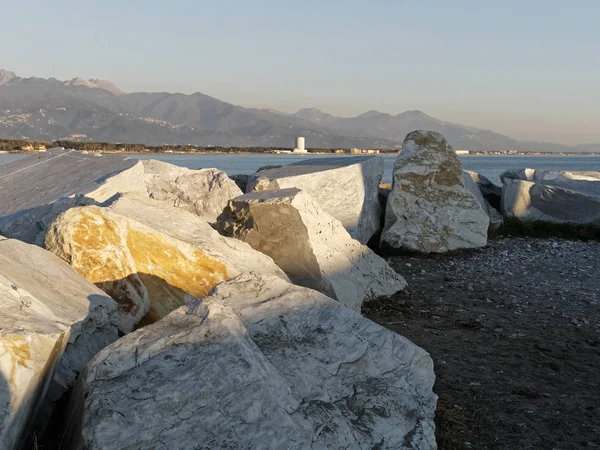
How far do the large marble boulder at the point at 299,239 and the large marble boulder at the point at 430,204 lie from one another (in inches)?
129

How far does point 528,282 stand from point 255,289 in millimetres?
5055

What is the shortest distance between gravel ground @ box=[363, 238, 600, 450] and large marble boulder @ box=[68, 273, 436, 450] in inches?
22.9

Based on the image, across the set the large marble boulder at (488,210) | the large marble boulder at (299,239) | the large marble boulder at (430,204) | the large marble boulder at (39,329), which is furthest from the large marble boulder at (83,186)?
the large marble boulder at (488,210)

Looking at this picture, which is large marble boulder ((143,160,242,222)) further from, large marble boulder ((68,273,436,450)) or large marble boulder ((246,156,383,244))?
large marble boulder ((68,273,436,450))

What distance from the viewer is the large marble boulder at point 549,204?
11.1 m

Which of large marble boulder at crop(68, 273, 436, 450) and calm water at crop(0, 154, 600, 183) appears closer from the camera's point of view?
large marble boulder at crop(68, 273, 436, 450)

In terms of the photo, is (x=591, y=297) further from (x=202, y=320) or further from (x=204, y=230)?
(x=202, y=320)

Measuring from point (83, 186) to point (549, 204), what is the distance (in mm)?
8542

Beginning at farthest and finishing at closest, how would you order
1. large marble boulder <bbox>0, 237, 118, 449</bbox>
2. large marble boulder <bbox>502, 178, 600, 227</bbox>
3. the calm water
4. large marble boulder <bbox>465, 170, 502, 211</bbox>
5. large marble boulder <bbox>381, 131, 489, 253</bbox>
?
1. the calm water
2. large marble boulder <bbox>465, 170, 502, 211</bbox>
3. large marble boulder <bbox>502, 178, 600, 227</bbox>
4. large marble boulder <bbox>381, 131, 489, 253</bbox>
5. large marble boulder <bbox>0, 237, 118, 449</bbox>

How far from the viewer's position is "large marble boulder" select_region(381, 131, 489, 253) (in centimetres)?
899

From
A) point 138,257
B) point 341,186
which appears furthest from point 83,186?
point 341,186

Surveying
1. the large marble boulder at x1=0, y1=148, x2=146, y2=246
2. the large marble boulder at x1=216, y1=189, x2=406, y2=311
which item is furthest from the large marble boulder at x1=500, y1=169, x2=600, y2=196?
the large marble boulder at x1=0, y1=148, x2=146, y2=246

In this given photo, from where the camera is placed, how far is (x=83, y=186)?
6.45 m

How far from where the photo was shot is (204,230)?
4703mm
